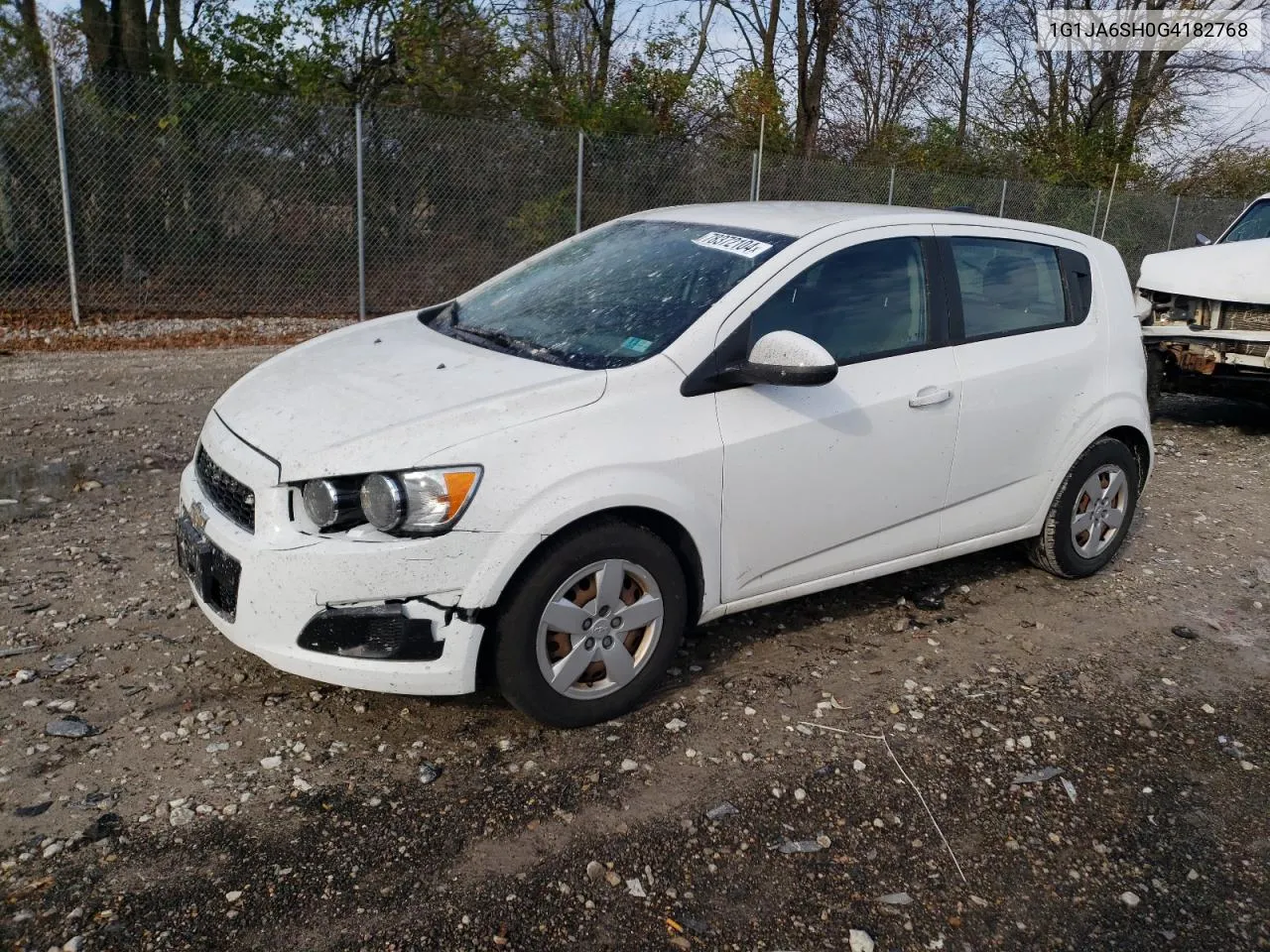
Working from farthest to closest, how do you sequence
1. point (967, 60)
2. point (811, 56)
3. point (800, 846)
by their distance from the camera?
point (967, 60)
point (811, 56)
point (800, 846)

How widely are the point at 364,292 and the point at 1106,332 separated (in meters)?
8.59

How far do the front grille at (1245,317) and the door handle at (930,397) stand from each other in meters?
5.36

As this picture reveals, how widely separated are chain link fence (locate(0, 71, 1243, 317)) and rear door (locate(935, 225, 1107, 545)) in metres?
8.16

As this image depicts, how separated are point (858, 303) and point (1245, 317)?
5771 mm

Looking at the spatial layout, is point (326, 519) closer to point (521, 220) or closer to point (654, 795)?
point (654, 795)

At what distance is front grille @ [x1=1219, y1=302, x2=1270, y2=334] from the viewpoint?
823 cm

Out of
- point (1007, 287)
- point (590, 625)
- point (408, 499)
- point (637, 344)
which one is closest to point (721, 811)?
A: point (590, 625)

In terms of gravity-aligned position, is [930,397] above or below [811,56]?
below

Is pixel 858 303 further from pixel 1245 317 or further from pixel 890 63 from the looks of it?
pixel 890 63

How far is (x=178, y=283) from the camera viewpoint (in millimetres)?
11227

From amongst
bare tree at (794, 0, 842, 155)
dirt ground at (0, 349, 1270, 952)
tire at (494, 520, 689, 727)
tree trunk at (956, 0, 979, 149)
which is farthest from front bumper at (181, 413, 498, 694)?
tree trunk at (956, 0, 979, 149)

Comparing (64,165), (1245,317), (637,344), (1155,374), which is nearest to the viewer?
(637,344)

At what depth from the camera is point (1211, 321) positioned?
8.54 metres

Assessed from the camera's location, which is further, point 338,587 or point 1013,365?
point 1013,365
